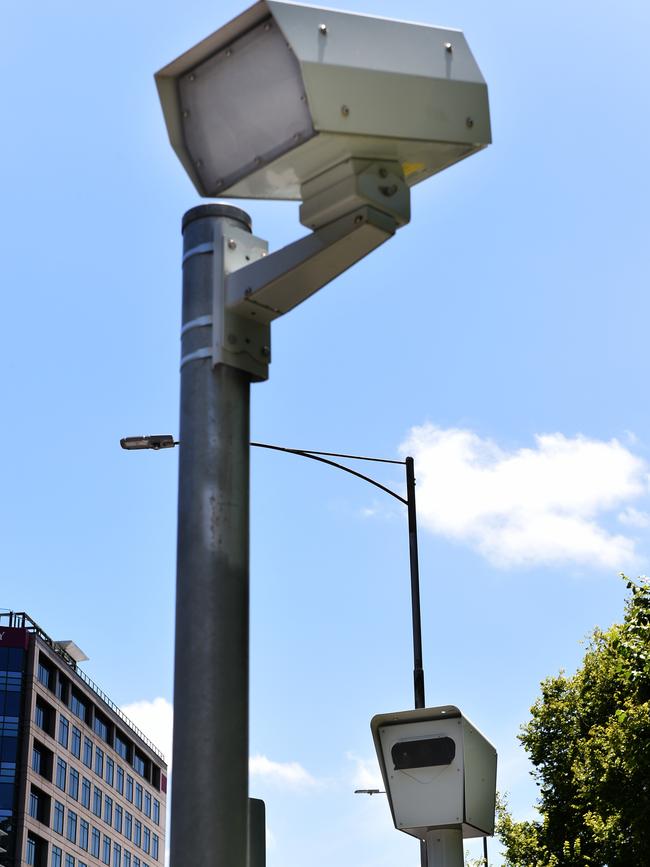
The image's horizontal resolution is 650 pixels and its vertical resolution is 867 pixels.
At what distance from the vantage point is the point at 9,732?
8569cm

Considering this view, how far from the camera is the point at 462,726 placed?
13.9 ft

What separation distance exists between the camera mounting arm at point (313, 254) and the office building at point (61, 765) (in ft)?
260

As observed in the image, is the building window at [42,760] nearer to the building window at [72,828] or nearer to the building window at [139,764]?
the building window at [72,828]

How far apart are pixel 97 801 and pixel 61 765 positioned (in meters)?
10.7

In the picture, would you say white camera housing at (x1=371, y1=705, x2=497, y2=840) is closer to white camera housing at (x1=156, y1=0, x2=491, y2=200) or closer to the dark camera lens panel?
the dark camera lens panel

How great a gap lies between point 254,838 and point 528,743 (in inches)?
1612

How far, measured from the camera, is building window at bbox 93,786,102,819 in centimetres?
10131

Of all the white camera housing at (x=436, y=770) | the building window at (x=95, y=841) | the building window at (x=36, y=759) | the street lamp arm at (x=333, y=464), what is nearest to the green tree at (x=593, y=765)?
the street lamp arm at (x=333, y=464)

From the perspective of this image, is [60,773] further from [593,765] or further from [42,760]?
[593,765]

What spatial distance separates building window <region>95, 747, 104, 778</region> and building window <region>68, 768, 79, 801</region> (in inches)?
218

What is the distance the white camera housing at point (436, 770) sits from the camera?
4.18 m

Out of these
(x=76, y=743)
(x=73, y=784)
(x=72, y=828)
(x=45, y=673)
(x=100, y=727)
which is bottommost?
(x=72, y=828)

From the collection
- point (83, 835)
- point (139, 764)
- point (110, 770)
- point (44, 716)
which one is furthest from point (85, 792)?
point (139, 764)

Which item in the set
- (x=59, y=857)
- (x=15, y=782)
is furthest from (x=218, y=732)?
(x=59, y=857)
